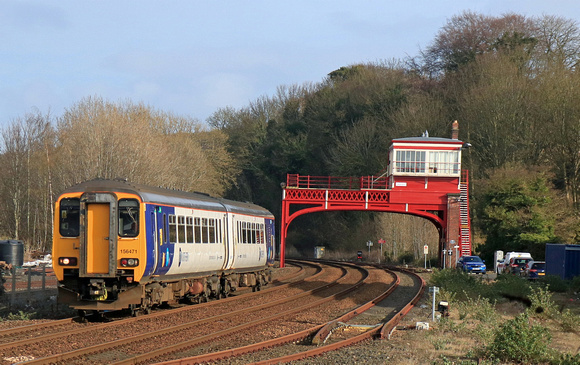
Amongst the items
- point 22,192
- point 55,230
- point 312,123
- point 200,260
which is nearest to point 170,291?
point 200,260

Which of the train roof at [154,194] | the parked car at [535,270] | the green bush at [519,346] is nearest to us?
the green bush at [519,346]

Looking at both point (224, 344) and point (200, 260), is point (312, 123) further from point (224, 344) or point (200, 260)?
point (224, 344)

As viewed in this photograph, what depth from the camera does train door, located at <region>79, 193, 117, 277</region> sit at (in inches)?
623

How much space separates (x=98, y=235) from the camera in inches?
634

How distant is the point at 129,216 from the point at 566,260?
69.2 feet

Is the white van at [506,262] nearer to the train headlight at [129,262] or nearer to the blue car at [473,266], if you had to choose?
the blue car at [473,266]

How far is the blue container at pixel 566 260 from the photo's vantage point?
1204 inches

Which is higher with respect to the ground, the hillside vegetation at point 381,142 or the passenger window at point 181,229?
the hillside vegetation at point 381,142

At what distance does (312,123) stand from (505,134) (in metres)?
26.7

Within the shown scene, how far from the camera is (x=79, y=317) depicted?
1614cm

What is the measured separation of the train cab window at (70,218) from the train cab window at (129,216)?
98 centimetres

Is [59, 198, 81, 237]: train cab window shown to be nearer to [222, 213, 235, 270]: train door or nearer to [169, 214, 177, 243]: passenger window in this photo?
[169, 214, 177, 243]: passenger window

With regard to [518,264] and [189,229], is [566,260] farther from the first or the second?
[189,229]

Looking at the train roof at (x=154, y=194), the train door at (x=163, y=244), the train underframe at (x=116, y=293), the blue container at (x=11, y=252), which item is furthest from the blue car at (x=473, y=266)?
the train door at (x=163, y=244)
